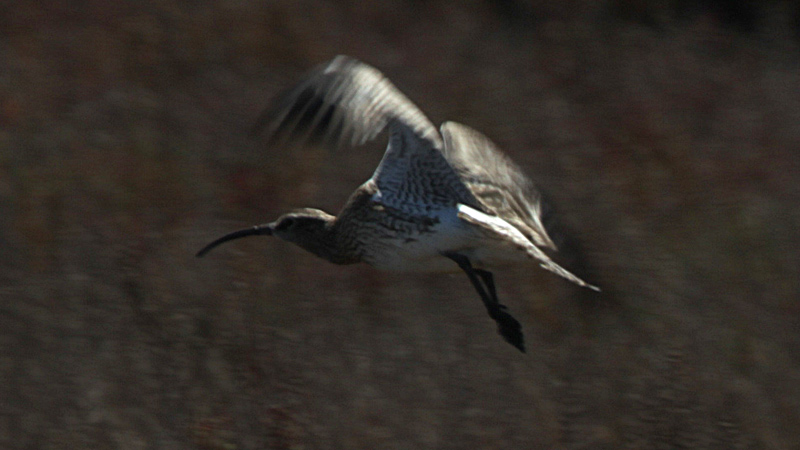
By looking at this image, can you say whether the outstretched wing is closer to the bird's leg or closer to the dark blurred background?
the bird's leg

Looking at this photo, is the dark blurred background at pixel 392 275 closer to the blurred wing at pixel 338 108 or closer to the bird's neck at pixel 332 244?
the bird's neck at pixel 332 244

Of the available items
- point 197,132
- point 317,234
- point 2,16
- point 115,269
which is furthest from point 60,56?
point 317,234

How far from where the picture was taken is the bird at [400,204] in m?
5.11

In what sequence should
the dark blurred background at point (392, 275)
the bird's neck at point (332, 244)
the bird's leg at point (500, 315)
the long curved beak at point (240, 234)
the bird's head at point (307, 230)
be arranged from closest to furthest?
1. the bird's leg at point (500, 315)
2. the dark blurred background at point (392, 275)
3. the bird's neck at point (332, 244)
4. the bird's head at point (307, 230)
5. the long curved beak at point (240, 234)

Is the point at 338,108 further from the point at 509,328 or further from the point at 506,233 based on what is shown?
the point at 509,328

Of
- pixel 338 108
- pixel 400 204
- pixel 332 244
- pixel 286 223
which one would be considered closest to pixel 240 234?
pixel 286 223

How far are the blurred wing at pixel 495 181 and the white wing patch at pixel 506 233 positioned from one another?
0.60ft

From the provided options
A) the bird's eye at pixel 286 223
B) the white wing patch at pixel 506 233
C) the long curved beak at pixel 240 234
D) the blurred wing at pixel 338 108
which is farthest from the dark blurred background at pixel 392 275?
the blurred wing at pixel 338 108

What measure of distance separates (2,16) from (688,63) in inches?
201

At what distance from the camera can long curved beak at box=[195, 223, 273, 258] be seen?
5938mm

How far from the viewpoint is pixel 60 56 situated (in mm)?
9125

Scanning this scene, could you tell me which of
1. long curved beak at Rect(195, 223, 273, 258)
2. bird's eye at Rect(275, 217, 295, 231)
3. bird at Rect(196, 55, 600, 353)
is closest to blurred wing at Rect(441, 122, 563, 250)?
bird at Rect(196, 55, 600, 353)

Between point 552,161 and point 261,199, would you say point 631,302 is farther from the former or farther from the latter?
point 261,199

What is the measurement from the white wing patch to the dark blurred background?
648 mm
